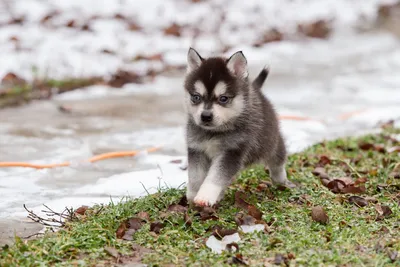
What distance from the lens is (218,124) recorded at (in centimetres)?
500

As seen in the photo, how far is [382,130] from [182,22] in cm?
793

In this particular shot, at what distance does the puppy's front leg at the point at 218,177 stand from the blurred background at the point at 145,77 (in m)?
0.90

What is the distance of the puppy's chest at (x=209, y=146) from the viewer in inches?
201

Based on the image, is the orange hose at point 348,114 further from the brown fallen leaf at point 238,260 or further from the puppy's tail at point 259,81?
the brown fallen leaf at point 238,260

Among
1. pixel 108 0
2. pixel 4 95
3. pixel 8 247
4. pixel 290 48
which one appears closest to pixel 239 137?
pixel 8 247

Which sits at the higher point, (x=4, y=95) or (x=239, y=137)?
(x=239, y=137)

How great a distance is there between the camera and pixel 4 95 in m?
9.30

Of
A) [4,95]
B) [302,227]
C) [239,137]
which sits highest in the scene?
[239,137]

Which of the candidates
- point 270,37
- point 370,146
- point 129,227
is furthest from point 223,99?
point 270,37

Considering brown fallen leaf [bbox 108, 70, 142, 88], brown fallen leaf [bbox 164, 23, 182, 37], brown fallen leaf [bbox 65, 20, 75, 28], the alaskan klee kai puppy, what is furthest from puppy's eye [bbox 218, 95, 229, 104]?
brown fallen leaf [bbox 164, 23, 182, 37]

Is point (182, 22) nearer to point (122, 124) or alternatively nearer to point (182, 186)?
point (122, 124)

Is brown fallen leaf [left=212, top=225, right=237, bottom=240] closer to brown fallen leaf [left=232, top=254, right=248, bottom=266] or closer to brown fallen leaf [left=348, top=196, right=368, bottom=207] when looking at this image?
brown fallen leaf [left=232, top=254, right=248, bottom=266]

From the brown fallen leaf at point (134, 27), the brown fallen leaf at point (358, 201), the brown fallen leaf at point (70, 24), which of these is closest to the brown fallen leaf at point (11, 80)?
the brown fallen leaf at point (70, 24)

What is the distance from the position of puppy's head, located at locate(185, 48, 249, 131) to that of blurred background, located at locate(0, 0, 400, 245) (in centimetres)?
98
